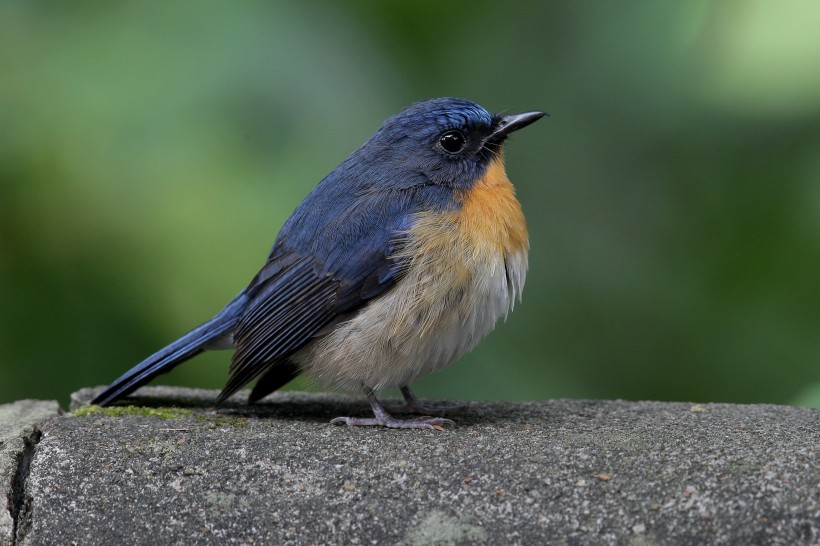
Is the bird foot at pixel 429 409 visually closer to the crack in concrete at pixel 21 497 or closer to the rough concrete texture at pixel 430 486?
the rough concrete texture at pixel 430 486

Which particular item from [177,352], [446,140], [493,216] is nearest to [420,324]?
[493,216]

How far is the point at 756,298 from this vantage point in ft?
15.2

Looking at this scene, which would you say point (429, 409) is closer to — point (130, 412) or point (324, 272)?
point (324, 272)

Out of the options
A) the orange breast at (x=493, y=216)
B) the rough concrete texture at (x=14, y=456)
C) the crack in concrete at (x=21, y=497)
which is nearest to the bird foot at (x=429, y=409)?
the orange breast at (x=493, y=216)

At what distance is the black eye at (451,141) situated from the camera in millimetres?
4188

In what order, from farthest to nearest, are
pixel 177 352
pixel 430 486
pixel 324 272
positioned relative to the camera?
pixel 177 352
pixel 324 272
pixel 430 486

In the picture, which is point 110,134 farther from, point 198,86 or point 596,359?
point 596,359

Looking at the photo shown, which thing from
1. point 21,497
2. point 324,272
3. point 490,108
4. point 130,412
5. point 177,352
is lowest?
point 21,497

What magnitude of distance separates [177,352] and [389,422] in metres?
1.00

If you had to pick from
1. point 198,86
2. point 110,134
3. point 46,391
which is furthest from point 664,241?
point 46,391

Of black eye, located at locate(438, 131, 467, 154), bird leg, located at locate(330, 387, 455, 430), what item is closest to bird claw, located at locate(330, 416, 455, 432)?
bird leg, located at locate(330, 387, 455, 430)

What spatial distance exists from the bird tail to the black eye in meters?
1.02

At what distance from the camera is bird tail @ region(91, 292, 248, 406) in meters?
4.25

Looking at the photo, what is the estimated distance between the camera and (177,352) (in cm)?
434
